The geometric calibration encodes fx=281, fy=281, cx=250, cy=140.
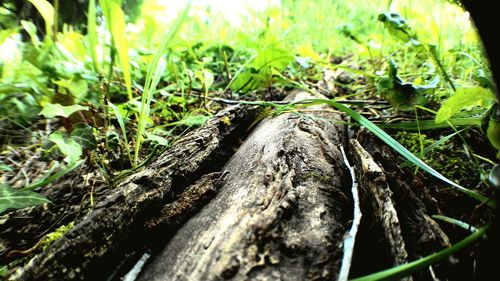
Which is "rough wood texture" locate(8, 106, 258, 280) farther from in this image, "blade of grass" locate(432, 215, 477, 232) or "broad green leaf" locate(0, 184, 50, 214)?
"blade of grass" locate(432, 215, 477, 232)

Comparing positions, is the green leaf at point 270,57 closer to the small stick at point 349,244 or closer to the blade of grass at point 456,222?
the small stick at point 349,244

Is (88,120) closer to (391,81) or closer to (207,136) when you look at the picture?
(207,136)

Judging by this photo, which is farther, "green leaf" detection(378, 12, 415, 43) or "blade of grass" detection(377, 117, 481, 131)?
"green leaf" detection(378, 12, 415, 43)

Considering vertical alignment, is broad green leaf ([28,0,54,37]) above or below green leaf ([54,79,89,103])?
above

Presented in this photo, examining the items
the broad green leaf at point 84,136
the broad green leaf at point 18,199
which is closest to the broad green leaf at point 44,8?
A: the broad green leaf at point 84,136

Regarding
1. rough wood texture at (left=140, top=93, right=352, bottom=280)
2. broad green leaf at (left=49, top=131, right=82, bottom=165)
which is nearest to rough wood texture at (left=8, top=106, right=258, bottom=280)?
rough wood texture at (left=140, top=93, right=352, bottom=280)

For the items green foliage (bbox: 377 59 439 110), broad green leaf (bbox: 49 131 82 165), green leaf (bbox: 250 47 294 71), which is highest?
green leaf (bbox: 250 47 294 71)

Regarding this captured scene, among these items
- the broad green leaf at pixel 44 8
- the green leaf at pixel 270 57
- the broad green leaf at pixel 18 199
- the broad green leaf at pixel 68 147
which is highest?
the broad green leaf at pixel 44 8
